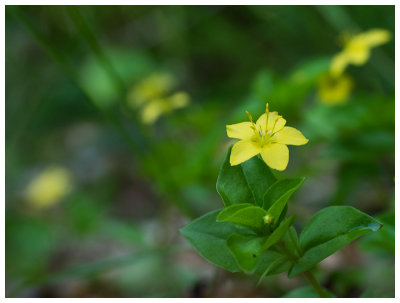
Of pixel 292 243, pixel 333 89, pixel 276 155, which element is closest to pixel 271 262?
pixel 292 243

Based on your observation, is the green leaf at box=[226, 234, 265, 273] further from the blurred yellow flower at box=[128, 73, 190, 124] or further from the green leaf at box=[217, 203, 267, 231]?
the blurred yellow flower at box=[128, 73, 190, 124]

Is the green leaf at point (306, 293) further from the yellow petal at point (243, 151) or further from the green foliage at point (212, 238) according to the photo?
the yellow petal at point (243, 151)

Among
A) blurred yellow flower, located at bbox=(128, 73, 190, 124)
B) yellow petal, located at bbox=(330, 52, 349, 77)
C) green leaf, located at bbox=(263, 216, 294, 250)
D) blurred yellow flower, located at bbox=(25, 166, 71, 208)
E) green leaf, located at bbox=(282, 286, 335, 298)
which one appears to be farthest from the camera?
blurred yellow flower, located at bbox=(25, 166, 71, 208)

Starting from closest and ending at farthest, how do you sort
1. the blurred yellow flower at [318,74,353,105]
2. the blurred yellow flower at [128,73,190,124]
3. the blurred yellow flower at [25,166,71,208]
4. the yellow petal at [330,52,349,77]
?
the yellow petal at [330,52,349,77] < the blurred yellow flower at [318,74,353,105] < the blurred yellow flower at [128,73,190,124] < the blurred yellow flower at [25,166,71,208]

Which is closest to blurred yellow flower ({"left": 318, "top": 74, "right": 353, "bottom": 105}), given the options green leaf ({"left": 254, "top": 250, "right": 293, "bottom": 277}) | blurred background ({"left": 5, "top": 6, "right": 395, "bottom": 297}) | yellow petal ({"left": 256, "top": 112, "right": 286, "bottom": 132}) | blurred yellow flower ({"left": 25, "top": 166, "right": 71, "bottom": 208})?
blurred background ({"left": 5, "top": 6, "right": 395, "bottom": 297})
